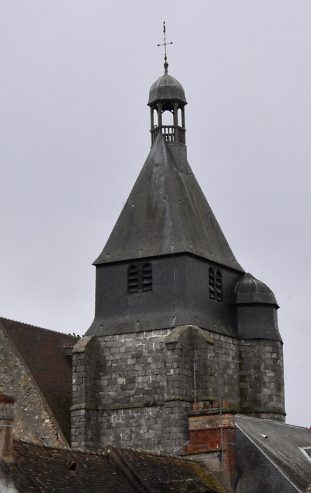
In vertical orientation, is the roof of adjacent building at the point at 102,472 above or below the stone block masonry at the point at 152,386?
below

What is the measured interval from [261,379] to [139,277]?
6731 millimetres

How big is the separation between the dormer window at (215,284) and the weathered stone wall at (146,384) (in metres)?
1.88

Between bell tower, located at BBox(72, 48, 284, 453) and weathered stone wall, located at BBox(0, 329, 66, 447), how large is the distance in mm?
1027

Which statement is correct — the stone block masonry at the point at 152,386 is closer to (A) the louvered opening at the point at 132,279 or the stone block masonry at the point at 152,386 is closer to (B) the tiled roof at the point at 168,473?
(A) the louvered opening at the point at 132,279

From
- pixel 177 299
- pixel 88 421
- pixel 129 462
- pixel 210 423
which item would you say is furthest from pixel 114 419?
pixel 129 462

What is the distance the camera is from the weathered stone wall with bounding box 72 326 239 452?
174 feet

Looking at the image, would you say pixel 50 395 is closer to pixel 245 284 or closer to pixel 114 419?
pixel 114 419

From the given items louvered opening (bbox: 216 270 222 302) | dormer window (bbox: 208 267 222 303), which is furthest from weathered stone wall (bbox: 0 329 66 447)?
louvered opening (bbox: 216 270 222 302)

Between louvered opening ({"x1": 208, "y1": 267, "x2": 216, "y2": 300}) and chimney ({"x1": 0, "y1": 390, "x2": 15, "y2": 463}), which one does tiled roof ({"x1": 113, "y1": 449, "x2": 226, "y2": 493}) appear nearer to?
chimney ({"x1": 0, "y1": 390, "x2": 15, "y2": 463})

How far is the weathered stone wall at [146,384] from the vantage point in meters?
A: 53.1

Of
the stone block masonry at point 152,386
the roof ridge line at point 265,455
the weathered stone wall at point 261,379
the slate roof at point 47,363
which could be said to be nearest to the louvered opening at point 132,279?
the stone block masonry at point 152,386

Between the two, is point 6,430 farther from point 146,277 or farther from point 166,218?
point 166,218

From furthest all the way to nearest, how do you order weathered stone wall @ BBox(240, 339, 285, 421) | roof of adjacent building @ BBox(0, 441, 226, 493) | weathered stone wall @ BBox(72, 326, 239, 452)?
weathered stone wall @ BBox(240, 339, 285, 421) → weathered stone wall @ BBox(72, 326, 239, 452) → roof of adjacent building @ BBox(0, 441, 226, 493)

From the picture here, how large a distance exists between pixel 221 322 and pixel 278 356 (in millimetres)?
3212
